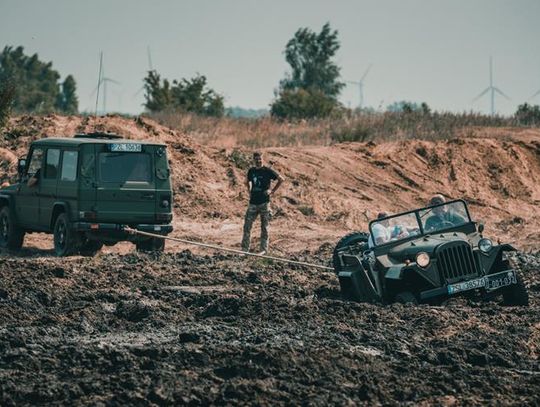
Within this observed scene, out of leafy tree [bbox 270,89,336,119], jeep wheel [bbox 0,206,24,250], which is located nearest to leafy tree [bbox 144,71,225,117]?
leafy tree [bbox 270,89,336,119]

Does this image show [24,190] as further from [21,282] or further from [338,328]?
[338,328]

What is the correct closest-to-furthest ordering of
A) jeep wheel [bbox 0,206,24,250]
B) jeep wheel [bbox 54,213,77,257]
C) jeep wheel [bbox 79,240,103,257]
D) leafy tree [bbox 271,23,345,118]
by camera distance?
1. jeep wheel [bbox 54,213,77,257]
2. jeep wheel [bbox 79,240,103,257]
3. jeep wheel [bbox 0,206,24,250]
4. leafy tree [bbox 271,23,345,118]

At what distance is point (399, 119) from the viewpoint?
40250 mm

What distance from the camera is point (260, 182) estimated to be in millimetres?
22031

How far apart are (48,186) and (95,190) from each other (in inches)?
47.0

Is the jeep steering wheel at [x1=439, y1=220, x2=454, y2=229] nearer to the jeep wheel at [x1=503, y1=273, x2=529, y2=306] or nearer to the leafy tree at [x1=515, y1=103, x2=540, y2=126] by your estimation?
the jeep wheel at [x1=503, y1=273, x2=529, y2=306]

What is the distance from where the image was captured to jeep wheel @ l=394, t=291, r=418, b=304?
15.2 m

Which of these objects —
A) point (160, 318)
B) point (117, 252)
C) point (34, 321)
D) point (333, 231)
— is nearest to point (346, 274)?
point (160, 318)

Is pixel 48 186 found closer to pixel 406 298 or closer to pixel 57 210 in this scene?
pixel 57 210

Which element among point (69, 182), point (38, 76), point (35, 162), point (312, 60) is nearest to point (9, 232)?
point (35, 162)

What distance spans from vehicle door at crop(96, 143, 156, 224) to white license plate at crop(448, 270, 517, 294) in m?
7.36

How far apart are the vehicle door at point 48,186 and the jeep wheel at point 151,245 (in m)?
1.64

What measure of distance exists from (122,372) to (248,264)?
916 centimetres

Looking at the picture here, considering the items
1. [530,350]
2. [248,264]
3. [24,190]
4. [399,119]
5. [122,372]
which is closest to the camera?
[122,372]
